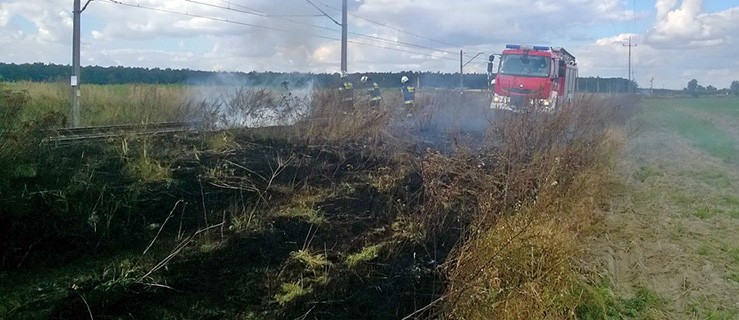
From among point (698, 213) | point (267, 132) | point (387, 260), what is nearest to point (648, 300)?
point (387, 260)

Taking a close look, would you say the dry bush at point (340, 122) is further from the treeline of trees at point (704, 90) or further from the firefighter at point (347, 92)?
the treeline of trees at point (704, 90)

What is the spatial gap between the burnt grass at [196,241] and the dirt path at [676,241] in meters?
2.25

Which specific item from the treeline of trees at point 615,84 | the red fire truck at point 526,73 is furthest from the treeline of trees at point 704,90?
the red fire truck at point 526,73

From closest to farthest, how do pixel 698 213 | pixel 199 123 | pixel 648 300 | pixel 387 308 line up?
pixel 387 308 → pixel 648 300 → pixel 698 213 → pixel 199 123

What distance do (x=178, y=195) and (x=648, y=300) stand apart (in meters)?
5.49

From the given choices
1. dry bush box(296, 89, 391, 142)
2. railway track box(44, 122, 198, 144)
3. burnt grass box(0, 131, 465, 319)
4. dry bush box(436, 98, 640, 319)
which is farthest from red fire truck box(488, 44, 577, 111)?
burnt grass box(0, 131, 465, 319)

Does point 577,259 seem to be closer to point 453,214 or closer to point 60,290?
point 453,214

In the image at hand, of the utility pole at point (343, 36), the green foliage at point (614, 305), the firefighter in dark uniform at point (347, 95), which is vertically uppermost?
the utility pole at point (343, 36)

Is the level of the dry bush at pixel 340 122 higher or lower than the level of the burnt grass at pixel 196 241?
higher

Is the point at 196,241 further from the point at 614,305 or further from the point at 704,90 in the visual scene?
Result: the point at 704,90

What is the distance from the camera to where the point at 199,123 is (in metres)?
10.7

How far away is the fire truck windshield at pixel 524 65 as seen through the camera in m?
18.7

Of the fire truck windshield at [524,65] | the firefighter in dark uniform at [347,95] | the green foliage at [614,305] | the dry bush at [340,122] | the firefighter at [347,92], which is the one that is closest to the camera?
the green foliage at [614,305]

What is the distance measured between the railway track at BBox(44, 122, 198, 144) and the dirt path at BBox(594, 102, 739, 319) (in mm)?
6825
